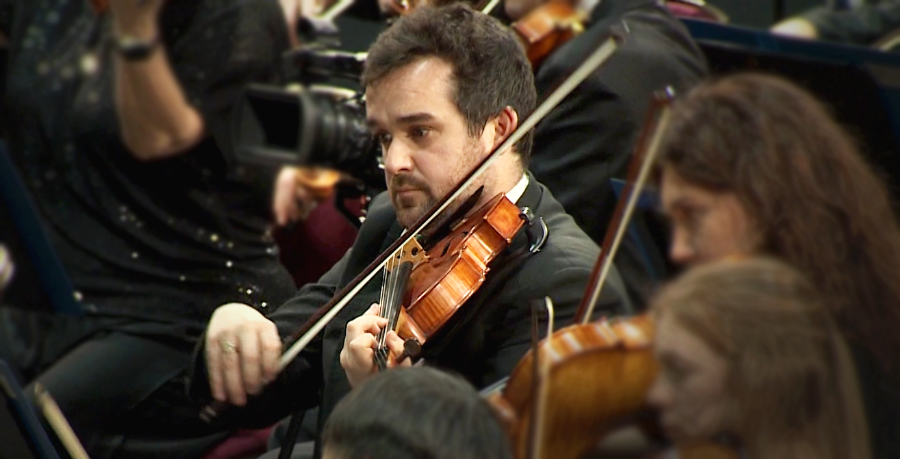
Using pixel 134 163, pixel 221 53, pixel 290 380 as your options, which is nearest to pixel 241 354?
pixel 290 380

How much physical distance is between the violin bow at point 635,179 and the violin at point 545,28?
1.04m

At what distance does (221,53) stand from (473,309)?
423mm

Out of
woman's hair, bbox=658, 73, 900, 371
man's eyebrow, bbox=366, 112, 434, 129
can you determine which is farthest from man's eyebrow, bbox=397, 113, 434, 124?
woman's hair, bbox=658, 73, 900, 371

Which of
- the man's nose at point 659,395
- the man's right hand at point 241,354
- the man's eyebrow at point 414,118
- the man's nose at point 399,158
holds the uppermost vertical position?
the man's nose at point 659,395

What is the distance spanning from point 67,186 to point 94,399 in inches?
12.2

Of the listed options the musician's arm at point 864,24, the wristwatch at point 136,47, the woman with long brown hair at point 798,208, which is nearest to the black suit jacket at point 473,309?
the woman with long brown hair at point 798,208

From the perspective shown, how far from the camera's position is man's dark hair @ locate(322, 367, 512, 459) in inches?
35.6

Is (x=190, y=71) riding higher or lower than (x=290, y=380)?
higher

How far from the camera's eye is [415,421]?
0.93 m

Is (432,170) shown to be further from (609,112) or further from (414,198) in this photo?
(609,112)

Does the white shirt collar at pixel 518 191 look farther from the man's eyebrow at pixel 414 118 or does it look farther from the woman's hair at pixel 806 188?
the woman's hair at pixel 806 188

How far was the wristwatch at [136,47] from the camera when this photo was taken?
1.29 m

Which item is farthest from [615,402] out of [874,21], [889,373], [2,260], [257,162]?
[2,260]

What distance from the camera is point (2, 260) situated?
135cm
